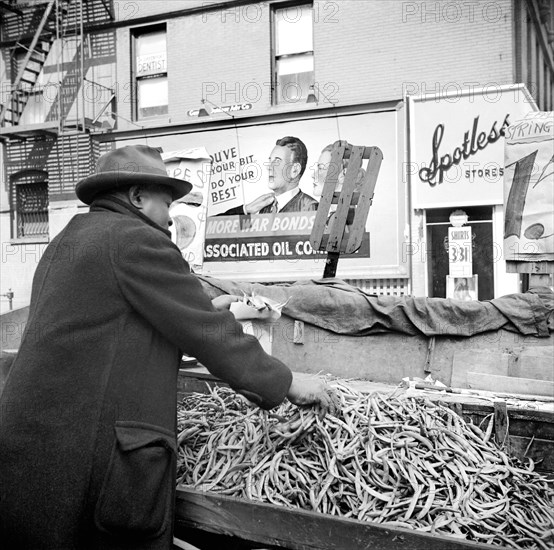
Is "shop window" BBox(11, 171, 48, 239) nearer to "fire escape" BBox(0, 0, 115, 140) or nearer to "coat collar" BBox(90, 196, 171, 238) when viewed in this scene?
"fire escape" BBox(0, 0, 115, 140)

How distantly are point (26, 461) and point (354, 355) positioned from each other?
378 cm

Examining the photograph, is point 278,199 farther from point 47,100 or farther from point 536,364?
point 536,364

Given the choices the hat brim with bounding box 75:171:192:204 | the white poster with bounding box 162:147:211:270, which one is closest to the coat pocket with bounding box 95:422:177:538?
the hat brim with bounding box 75:171:192:204

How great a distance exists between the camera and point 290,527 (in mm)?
2266

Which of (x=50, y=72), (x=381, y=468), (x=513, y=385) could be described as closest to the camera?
(x=381, y=468)

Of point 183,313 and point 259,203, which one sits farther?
point 259,203

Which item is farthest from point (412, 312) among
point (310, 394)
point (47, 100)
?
point (47, 100)

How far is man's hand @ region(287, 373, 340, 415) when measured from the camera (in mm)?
2355

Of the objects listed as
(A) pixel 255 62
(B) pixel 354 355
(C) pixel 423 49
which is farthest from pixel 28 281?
(B) pixel 354 355

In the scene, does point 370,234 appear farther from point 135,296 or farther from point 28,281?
point 135,296

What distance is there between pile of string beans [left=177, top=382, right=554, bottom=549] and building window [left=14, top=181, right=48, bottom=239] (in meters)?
13.6

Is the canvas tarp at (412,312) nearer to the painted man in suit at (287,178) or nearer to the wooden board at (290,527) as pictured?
the wooden board at (290,527)

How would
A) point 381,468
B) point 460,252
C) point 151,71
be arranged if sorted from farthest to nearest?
1. point 151,71
2. point 460,252
3. point 381,468

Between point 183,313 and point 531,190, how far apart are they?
15.1ft
